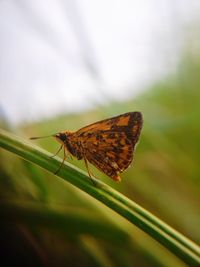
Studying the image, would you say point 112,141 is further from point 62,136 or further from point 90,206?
point 90,206

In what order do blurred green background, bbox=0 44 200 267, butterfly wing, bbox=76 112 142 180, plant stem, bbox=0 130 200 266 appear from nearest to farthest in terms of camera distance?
plant stem, bbox=0 130 200 266 → butterfly wing, bbox=76 112 142 180 → blurred green background, bbox=0 44 200 267

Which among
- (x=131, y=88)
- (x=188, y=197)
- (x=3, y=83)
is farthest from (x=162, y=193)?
(x=3, y=83)

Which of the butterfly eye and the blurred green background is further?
the blurred green background

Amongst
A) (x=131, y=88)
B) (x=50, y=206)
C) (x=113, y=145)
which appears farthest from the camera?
(x=131, y=88)

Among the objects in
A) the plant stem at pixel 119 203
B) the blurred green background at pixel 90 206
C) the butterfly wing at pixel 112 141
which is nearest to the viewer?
the plant stem at pixel 119 203

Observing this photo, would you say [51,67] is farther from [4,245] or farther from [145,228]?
[145,228]

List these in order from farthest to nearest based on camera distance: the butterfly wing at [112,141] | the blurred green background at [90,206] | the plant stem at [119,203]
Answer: the blurred green background at [90,206], the butterfly wing at [112,141], the plant stem at [119,203]

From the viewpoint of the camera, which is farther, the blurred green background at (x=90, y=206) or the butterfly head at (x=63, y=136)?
the blurred green background at (x=90, y=206)
